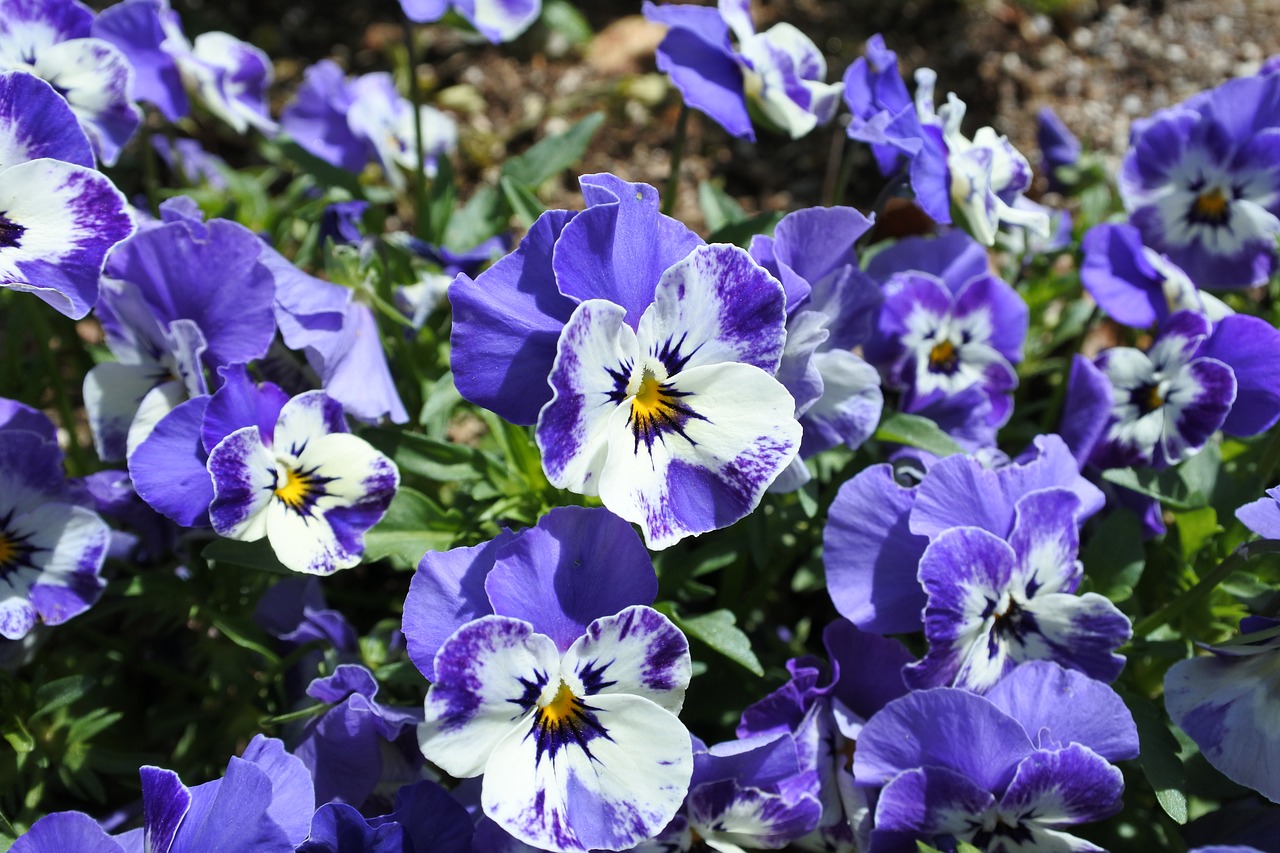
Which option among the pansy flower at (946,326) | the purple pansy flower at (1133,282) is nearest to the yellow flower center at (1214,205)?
the purple pansy flower at (1133,282)

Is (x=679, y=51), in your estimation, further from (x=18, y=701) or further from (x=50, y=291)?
(x=18, y=701)

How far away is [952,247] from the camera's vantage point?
7.09 ft

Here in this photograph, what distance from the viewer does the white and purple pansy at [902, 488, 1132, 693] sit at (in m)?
1.61

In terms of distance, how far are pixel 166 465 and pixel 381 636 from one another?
0.53 metres

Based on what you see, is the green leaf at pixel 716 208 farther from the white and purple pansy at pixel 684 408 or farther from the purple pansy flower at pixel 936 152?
the white and purple pansy at pixel 684 408

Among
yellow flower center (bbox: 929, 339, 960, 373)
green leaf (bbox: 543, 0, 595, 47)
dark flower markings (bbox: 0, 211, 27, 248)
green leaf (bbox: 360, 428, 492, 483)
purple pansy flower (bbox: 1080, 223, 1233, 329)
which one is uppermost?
dark flower markings (bbox: 0, 211, 27, 248)

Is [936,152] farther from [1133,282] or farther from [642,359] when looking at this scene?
[642,359]

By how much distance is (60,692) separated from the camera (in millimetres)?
1788

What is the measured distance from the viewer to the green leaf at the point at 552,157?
2.47 m

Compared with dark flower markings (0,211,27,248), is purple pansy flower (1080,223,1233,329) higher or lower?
lower

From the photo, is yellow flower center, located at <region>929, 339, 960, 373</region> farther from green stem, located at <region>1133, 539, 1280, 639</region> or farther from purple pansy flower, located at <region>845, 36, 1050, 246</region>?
green stem, located at <region>1133, 539, 1280, 639</region>

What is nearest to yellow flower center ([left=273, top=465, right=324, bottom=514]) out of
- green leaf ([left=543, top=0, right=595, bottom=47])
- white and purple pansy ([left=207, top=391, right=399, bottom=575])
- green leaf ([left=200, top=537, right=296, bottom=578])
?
white and purple pansy ([left=207, top=391, right=399, bottom=575])

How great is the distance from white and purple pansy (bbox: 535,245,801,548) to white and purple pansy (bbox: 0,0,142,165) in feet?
3.65

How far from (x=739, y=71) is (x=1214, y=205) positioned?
1042 millimetres
